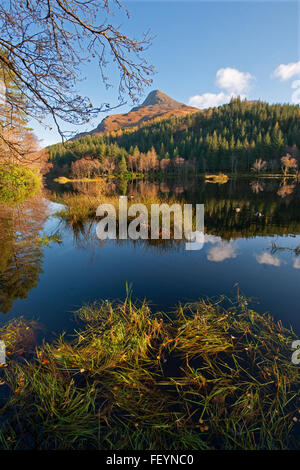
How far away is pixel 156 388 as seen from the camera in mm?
3418

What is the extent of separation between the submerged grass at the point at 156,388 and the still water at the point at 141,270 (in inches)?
44.3

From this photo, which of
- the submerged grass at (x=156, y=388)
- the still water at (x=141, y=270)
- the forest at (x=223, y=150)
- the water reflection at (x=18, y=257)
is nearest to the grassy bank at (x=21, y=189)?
the water reflection at (x=18, y=257)

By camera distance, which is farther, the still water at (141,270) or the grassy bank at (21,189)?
the grassy bank at (21,189)

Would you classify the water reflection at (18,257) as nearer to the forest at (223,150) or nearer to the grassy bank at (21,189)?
the grassy bank at (21,189)

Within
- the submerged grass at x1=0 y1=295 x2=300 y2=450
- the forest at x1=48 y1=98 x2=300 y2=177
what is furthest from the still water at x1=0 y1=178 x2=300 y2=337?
the forest at x1=48 y1=98 x2=300 y2=177

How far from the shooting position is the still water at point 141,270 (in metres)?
5.97

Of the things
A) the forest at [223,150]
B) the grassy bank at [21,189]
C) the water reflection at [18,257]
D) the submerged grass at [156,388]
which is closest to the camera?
the submerged grass at [156,388]

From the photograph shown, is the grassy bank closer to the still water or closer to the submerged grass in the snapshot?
the still water

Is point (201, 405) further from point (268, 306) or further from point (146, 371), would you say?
point (268, 306)

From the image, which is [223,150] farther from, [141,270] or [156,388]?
[156,388]

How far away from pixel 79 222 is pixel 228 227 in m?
11.6

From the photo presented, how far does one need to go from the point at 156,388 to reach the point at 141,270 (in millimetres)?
4984

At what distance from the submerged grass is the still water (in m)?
1.12

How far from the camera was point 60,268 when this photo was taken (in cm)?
842
